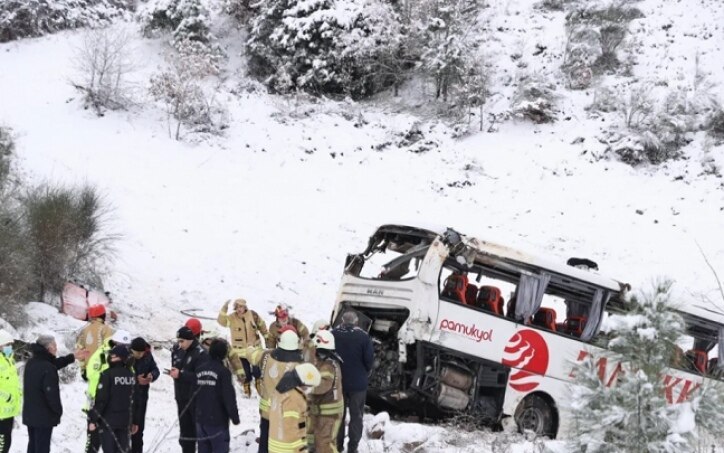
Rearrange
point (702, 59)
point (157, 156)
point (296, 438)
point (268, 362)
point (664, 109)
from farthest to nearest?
point (702, 59) → point (664, 109) → point (157, 156) → point (268, 362) → point (296, 438)

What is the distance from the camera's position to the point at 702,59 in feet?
82.9

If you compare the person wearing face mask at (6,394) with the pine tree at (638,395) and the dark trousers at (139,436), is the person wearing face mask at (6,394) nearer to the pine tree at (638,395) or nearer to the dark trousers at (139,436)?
the dark trousers at (139,436)

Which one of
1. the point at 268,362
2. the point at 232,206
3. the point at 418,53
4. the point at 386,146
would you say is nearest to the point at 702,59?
the point at 418,53

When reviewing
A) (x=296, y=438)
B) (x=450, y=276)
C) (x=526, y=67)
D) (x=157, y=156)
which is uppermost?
(x=526, y=67)

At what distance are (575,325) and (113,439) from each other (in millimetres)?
6562

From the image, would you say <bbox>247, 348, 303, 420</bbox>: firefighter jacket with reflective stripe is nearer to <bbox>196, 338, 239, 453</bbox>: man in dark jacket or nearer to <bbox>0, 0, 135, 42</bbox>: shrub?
<bbox>196, 338, 239, 453</bbox>: man in dark jacket

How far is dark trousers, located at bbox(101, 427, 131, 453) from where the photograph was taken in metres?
6.34

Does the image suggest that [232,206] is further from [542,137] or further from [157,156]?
[542,137]

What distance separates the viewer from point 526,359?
9.25m

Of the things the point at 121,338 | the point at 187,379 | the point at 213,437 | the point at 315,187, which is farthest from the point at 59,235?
the point at 315,187

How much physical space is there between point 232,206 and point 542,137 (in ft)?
35.6

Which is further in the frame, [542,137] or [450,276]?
[542,137]

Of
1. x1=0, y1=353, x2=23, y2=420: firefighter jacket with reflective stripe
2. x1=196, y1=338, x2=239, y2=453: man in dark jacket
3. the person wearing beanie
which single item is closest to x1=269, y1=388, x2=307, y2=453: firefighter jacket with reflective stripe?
x1=196, y1=338, x2=239, y2=453: man in dark jacket

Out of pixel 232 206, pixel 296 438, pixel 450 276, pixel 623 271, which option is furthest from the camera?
pixel 232 206
